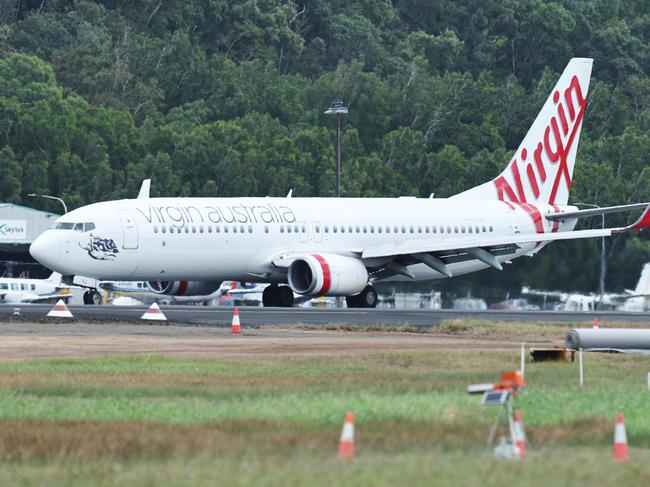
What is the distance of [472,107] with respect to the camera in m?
136

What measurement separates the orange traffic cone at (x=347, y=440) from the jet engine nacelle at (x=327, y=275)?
38300 mm

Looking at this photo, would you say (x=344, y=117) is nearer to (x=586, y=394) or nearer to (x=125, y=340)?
(x=125, y=340)

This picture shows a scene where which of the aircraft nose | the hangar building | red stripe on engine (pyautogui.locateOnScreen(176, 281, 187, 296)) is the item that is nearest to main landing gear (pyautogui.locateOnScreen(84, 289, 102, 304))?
red stripe on engine (pyautogui.locateOnScreen(176, 281, 187, 296))

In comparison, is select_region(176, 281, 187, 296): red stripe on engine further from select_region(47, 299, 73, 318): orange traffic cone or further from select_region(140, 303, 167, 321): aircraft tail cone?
select_region(140, 303, 167, 321): aircraft tail cone

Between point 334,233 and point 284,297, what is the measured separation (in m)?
2.64

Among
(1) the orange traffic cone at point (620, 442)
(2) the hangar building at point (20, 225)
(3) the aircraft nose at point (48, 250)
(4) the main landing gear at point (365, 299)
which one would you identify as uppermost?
(2) the hangar building at point (20, 225)

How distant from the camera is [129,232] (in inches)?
2199

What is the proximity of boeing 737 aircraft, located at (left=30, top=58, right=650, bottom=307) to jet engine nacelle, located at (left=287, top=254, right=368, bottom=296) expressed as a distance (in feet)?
0.14

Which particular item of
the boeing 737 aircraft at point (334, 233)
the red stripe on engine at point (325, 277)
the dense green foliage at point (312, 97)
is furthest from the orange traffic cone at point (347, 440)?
the dense green foliage at point (312, 97)

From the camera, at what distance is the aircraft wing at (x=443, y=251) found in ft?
198

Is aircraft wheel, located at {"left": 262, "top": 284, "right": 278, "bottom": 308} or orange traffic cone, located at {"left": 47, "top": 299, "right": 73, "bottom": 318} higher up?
aircraft wheel, located at {"left": 262, "top": 284, "right": 278, "bottom": 308}

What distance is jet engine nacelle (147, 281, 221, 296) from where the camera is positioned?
Result: 60438mm

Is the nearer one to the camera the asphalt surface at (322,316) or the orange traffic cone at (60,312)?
the orange traffic cone at (60,312)

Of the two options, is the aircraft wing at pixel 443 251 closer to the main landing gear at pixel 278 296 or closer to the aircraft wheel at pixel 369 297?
the aircraft wheel at pixel 369 297
